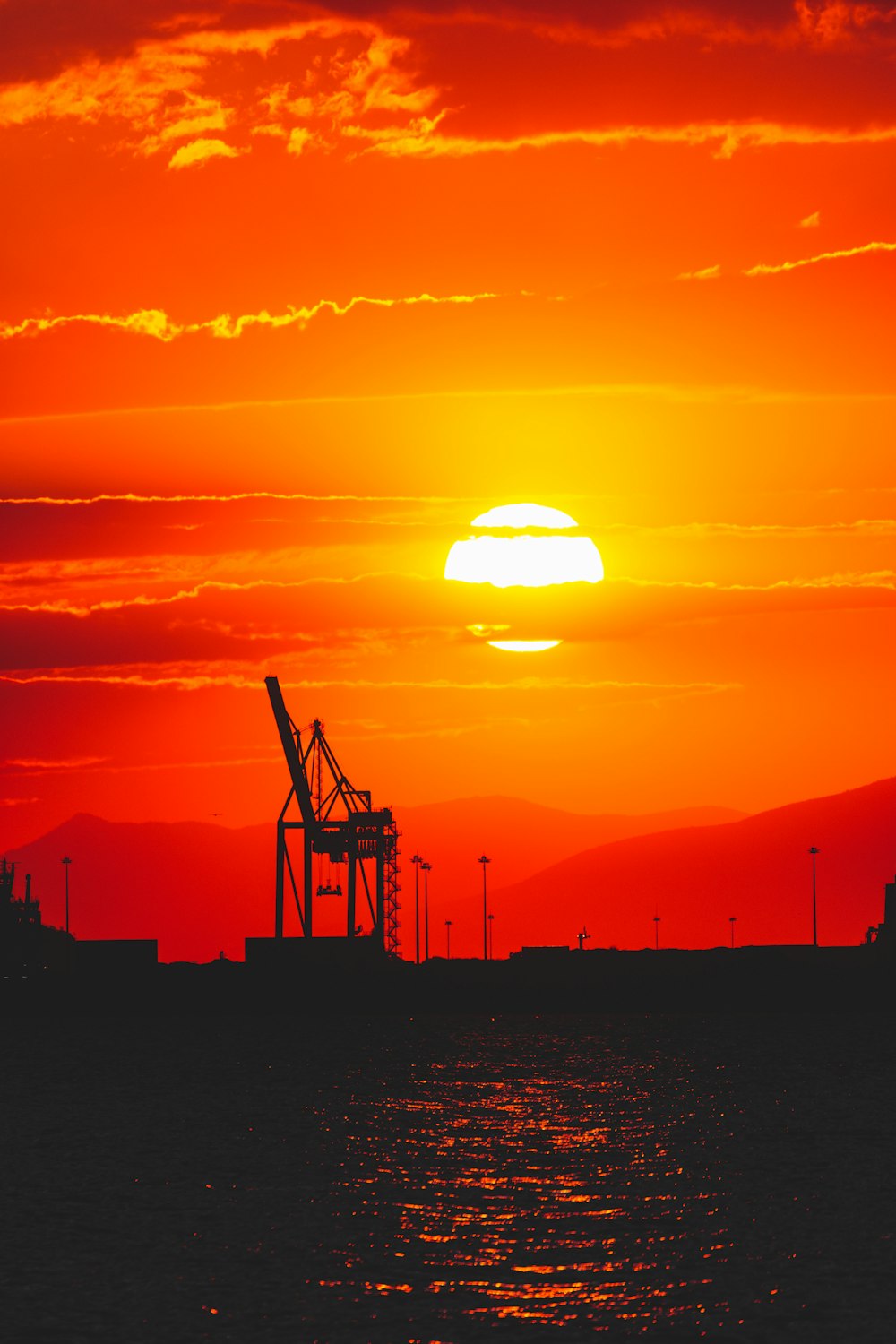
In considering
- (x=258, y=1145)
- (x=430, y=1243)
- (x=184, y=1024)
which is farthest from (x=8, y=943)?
(x=430, y=1243)

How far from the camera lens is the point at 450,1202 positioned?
45.1m

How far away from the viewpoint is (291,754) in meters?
162

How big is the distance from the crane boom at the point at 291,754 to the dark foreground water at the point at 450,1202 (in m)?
64.2

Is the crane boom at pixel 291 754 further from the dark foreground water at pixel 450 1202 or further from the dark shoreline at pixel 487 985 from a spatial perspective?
the dark foreground water at pixel 450 1202

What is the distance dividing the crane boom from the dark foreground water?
64224mm

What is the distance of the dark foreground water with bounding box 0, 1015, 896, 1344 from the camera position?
3222 centimetres

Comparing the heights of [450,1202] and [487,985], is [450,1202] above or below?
below

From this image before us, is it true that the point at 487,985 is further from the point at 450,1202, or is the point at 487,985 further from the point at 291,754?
the point at 450,1202

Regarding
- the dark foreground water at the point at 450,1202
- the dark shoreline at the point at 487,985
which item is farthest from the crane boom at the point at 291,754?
the dark foreground water at the point at 450,1202

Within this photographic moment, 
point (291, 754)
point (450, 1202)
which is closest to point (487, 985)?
point (291, 754)

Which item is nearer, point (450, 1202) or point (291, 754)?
point (450, 1202)

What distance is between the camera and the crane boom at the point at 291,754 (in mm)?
160500

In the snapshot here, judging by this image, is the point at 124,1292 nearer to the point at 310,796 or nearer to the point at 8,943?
the point at 310,796

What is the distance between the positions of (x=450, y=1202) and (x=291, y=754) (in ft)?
386
